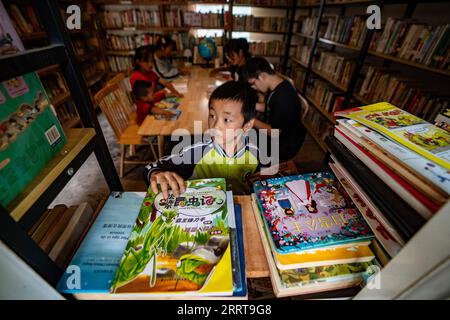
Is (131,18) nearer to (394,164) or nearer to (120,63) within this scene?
(120,63)

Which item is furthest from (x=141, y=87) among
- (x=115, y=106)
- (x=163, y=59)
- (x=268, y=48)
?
(x=268, y=48)

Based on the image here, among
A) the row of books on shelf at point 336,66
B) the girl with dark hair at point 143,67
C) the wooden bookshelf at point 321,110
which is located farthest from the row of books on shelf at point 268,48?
the girl with dark hair at point 143,67

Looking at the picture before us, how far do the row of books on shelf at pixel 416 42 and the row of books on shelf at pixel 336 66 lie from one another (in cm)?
42

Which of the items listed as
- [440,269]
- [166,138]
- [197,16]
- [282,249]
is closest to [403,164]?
[440,269]

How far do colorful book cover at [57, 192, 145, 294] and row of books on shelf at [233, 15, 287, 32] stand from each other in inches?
153

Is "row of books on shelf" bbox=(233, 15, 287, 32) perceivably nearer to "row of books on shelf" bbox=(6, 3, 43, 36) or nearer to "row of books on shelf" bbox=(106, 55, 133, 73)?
"row of books on shelf" bbox=(106, 55, 133, 73)

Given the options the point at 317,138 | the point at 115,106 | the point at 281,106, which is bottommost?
the point at 317,138

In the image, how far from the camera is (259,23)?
3711mm

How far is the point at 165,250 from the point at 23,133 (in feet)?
1.38

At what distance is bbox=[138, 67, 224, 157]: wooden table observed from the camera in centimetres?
162

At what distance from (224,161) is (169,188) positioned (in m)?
0.39

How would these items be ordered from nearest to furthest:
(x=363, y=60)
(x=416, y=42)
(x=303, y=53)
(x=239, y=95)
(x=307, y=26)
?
(x=239, y=95)
(x=416, y=42)
(x=363, y=60)
(x=307, y=26)
(x=303, y=53)

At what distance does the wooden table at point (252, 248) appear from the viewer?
569mm
